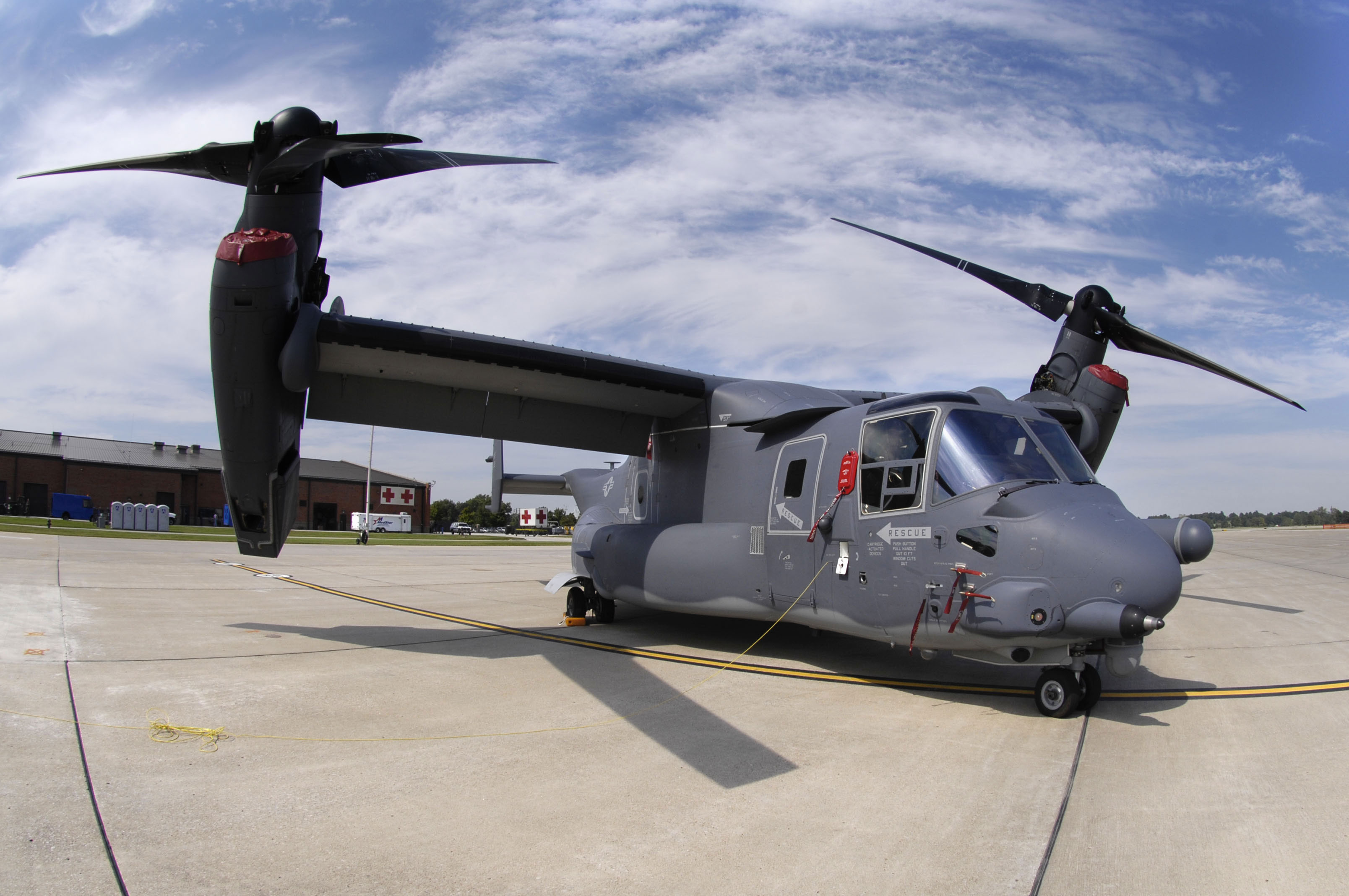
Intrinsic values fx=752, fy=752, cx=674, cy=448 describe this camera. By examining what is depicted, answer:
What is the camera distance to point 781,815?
404 cm

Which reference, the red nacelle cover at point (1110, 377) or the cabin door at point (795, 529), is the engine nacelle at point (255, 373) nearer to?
the cabin door at point (795, 529)

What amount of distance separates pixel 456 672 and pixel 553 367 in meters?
3.97

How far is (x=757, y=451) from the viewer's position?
9500 mm

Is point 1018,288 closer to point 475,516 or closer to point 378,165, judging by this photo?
point 378,165

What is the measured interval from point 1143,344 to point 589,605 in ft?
31.2

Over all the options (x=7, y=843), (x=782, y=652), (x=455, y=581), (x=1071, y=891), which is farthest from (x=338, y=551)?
(x=1071, y=891)

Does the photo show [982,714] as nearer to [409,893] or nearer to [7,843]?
[409,893]

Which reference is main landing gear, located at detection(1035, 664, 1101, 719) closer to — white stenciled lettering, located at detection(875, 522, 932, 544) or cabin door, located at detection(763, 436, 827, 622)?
white stenciled lettering, located at detection(875, 522, 932, 544)

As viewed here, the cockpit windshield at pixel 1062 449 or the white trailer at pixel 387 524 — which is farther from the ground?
the cockpit windshield at pixel 1062 449

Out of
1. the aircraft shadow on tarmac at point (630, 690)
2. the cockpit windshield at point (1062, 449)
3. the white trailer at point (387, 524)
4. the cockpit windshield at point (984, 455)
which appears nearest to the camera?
the aircraft shadow on tarmac at point (630, 690)

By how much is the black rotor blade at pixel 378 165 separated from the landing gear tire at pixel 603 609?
6.81 m

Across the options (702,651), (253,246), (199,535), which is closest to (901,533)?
(702,651)

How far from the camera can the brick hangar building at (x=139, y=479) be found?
187ft

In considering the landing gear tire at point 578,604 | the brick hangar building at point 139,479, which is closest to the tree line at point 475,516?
the brick hangar building at point 139,479
